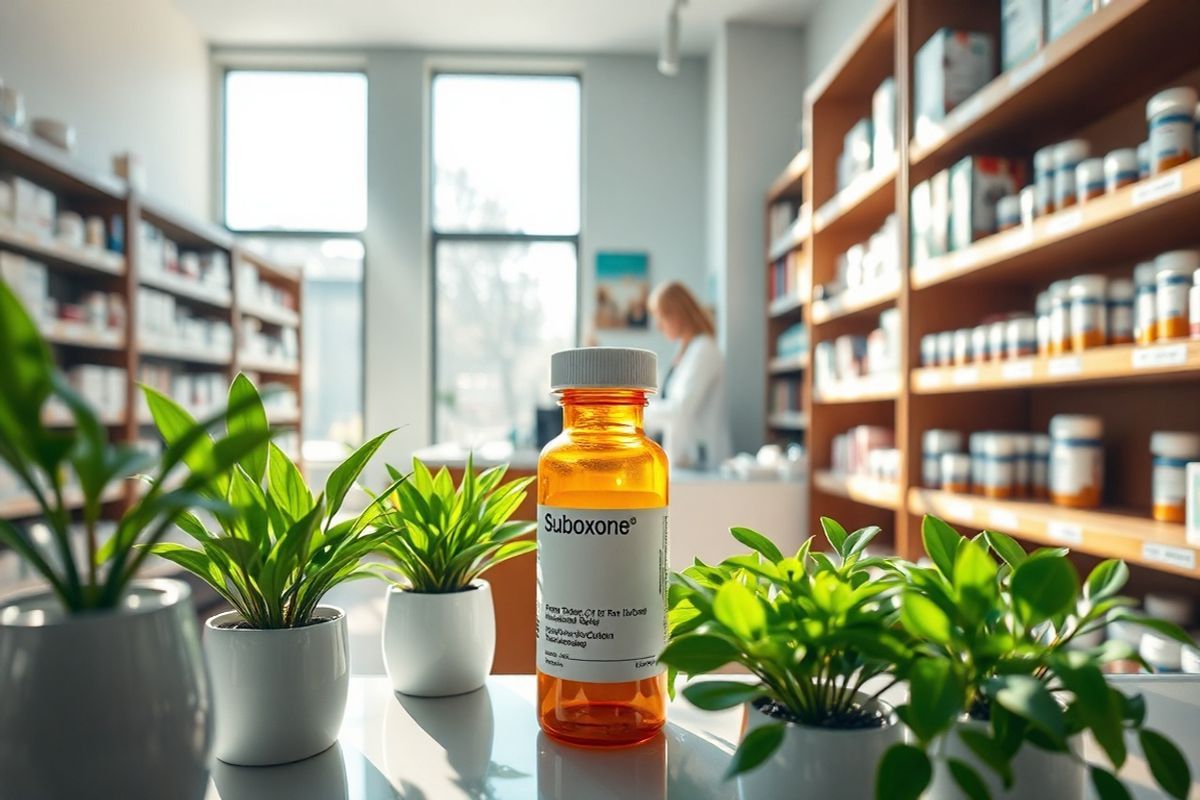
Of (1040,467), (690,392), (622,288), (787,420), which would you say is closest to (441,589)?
(1040,467)

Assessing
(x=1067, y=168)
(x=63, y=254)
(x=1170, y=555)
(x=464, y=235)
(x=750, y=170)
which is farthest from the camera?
(x=464, y=235)

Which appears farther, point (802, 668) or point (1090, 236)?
point (1090, 236)

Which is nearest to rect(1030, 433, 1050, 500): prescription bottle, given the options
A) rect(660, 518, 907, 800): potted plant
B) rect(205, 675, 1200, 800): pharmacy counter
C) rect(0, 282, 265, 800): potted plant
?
rect(205, 675, 1200, 800): pharmacy counter

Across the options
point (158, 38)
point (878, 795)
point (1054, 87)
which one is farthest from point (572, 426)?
point (158, 38)

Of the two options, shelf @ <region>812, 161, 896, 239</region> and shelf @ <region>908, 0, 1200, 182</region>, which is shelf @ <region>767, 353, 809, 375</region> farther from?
shelf @ <region>908, 0, 1200, 182</region>

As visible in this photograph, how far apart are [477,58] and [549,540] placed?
545 centimetres

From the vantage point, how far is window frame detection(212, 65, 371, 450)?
5363mm

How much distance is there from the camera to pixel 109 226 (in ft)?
11.0

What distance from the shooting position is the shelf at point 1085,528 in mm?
1267

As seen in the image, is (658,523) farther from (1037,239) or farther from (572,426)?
(1037,239)

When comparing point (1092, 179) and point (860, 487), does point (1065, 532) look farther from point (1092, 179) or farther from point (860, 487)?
point (860, 487)

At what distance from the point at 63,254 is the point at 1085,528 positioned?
11.1ft

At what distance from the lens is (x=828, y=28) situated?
4.32 meters

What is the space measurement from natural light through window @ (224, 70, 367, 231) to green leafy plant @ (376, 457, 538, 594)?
521 centimetres
